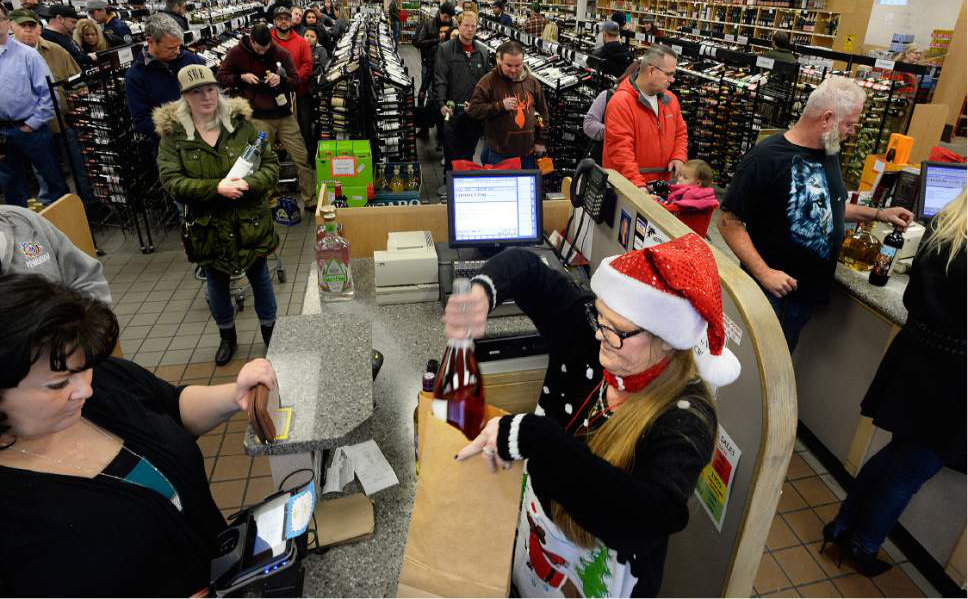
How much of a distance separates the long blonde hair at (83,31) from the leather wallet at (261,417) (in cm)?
735

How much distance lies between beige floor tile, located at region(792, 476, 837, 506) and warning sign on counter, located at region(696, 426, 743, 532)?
62.7 inches

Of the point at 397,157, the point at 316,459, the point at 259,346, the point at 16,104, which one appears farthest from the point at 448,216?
the point at 16,104

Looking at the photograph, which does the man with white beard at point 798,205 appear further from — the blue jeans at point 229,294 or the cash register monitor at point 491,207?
the blue jeans at point 229,294

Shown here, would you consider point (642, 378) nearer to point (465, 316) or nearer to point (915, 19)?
point (465, 316)

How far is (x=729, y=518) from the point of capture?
1.64 meters

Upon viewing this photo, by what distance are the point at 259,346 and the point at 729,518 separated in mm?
3306

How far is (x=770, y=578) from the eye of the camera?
2.52m

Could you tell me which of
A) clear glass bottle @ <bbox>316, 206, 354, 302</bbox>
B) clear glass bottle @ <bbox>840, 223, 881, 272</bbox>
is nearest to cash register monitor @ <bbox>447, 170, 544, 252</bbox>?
clear glass bottle @ <bbox>316, 206, 354, 302</bbox>

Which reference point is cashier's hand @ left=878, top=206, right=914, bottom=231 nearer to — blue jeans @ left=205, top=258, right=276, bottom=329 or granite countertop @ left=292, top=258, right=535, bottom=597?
granite countertop @ left=292, top=258, right=535, bottom=597

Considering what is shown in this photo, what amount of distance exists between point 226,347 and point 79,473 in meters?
2.72

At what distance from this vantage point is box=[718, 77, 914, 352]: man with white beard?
268 centimetres

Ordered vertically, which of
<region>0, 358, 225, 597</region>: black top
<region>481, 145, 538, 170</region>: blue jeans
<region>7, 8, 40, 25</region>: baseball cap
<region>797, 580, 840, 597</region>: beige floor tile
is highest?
<region>7, 8, 40, 25</region>: baseball cap

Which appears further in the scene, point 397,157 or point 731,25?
point 731,25

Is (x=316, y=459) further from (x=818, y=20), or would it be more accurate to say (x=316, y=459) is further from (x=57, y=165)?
(x=818, y=20)
